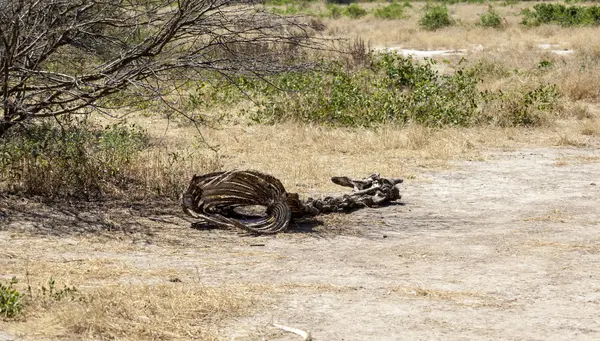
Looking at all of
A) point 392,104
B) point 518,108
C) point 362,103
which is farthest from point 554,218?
point 518,108

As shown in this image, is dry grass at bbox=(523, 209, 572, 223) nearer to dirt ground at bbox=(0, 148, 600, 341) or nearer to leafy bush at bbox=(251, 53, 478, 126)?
dirt ground at bbox=(0, 148, 600, 341)

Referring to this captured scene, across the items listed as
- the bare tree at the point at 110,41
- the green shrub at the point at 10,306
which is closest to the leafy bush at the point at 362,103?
the bare tree at the point at 110,41

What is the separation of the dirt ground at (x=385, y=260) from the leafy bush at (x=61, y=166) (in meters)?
0.36

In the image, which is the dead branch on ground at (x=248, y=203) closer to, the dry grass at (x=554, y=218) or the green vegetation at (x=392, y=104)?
the dry grass at (x=554, y=218)

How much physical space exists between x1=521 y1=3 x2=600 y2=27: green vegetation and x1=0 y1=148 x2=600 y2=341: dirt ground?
22837 mm

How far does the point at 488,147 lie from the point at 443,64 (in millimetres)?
9833

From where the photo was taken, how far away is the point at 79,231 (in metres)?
8.21

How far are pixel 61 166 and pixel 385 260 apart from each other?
12.0 feet

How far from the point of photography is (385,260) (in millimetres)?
7434

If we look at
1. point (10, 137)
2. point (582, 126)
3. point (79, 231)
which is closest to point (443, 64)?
point (582, 126)

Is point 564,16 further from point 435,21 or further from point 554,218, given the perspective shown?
point 554,218

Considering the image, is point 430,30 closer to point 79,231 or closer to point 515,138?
point 515,138

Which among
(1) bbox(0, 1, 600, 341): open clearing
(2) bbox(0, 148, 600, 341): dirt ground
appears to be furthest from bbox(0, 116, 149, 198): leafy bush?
(2) bbox(0, 148, 600, 341): dirt ground

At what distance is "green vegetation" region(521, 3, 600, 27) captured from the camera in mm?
31870
